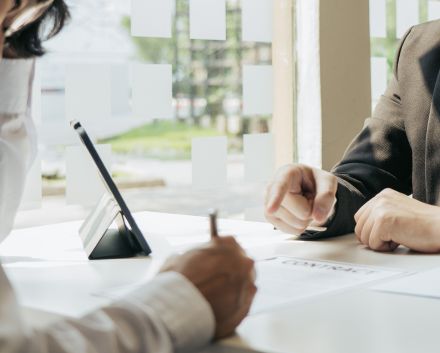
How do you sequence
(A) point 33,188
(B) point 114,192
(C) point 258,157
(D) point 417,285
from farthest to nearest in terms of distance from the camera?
(C) point 258,157 < (A) point 33,188 < (B) point 114,192 < (D) point 417,285

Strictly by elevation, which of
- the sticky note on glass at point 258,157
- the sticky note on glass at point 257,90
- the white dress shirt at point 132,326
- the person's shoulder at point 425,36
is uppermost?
the person's shoulder at point 425,36

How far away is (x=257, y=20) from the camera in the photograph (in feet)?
10.6

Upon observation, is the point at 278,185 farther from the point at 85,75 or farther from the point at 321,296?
the point at 85,75

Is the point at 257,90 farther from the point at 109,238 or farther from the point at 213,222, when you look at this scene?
the point at 213,222

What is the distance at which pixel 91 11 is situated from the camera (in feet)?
9.30

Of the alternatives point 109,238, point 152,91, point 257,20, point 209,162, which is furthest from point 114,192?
point 257,20

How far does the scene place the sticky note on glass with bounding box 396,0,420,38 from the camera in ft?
12.6

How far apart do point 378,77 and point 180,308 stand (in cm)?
304

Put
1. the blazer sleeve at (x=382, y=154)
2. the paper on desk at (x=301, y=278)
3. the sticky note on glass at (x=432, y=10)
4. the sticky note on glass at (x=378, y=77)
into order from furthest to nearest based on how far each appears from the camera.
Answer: the sticky note on glass at (x=432, y=10) < the sticky note on glass at (x=378, y=77) < the blazer sleeve at (x=382, y=154) < the paper on desk at (x=301, y=278)

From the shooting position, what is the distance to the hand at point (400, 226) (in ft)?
4.56

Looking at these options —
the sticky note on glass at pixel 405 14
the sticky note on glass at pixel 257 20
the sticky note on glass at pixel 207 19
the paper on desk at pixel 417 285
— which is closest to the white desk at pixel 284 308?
the paper on desk at pixel 417 285

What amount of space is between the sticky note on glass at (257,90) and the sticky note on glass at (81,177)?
0.83m

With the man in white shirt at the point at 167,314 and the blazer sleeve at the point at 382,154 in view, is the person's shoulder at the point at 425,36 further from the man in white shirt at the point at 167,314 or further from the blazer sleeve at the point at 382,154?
the man in white shirt at the point at 167,314

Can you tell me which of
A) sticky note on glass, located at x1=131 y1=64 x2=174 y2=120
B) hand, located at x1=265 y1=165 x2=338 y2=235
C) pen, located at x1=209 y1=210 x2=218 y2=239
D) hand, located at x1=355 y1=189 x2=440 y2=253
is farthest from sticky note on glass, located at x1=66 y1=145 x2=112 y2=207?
pen, located at x1=209 y1=210 x2=218 y2=239
